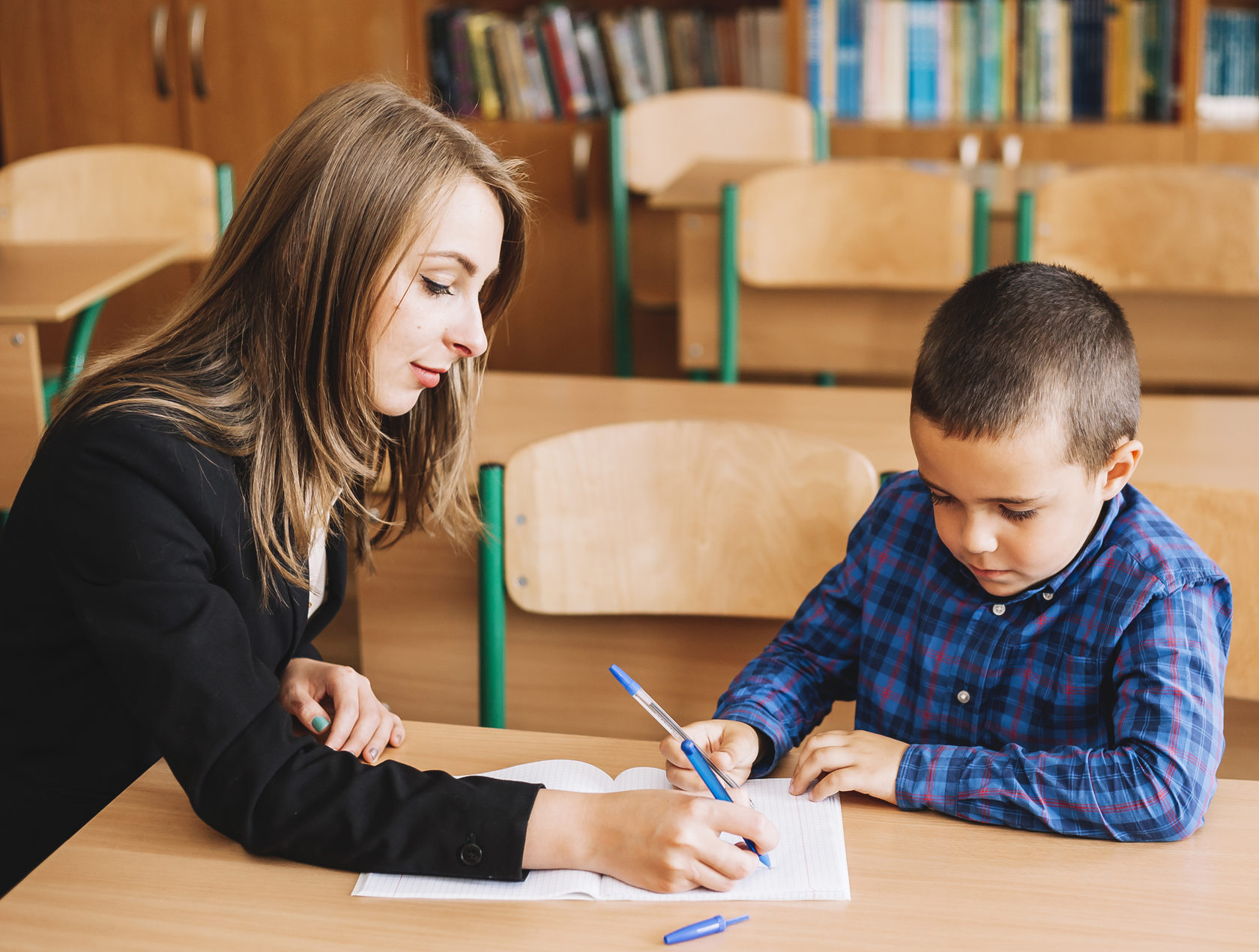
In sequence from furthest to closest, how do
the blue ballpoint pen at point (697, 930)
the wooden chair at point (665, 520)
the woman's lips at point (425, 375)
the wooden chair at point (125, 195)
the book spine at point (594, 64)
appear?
the book spine at point (594, 64) → the wooden chair at point (125, 195) → the wooden chair at point (665, 520) → the woman's lips at point (425, 375) → the blue ballpoint pen at point (697, 930)

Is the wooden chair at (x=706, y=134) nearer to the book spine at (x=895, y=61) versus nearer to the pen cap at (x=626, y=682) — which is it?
the book spine at (x=895, y=61)

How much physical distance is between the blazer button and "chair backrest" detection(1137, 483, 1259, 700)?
81cm

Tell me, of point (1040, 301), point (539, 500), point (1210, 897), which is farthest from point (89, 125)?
point (1210, 897)

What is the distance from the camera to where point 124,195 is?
10.2 ft

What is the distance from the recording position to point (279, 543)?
1105 millimetres

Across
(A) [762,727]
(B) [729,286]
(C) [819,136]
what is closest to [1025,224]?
(B) [729,286]

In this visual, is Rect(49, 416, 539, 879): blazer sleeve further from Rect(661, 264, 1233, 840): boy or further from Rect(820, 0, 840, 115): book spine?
Rect(820, 0, 840, 115): book spine

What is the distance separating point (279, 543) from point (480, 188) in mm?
367

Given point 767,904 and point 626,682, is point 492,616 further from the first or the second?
point 767,904

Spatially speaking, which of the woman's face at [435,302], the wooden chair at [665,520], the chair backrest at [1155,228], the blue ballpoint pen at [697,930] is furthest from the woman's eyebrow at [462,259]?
the chair backrest at [1155,228]

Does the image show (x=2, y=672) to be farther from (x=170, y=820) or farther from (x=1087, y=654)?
(x=1087, y=654)

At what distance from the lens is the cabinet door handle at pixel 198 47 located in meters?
3.97

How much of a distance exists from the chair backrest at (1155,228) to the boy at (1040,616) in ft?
5.21

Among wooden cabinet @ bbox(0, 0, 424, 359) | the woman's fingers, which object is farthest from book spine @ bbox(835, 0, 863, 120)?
the woman's fingers
